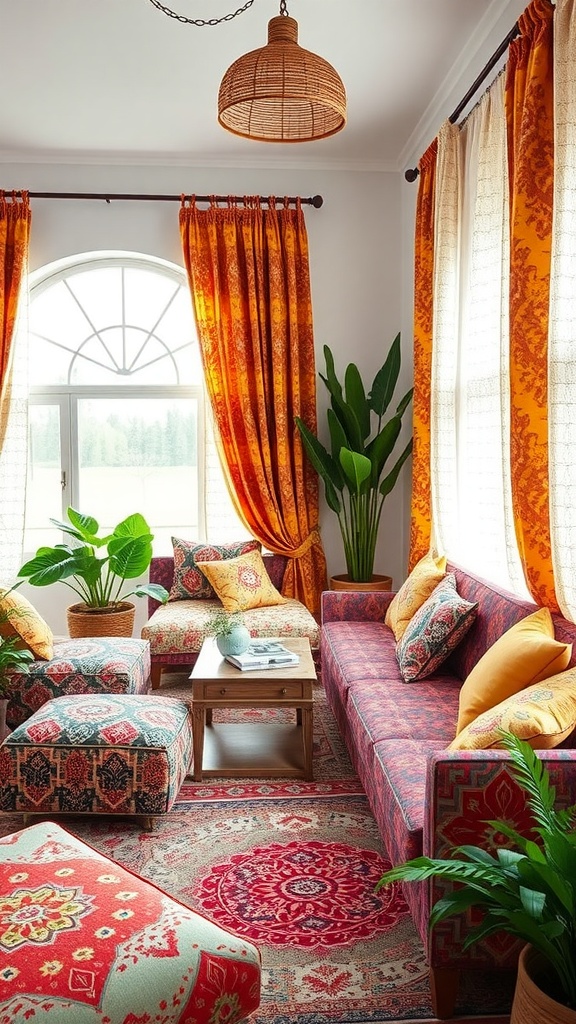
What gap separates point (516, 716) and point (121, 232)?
172 inches

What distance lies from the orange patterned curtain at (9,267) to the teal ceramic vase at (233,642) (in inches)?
101

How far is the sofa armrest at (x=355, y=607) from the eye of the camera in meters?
4.39

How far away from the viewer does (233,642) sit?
3.48 meters

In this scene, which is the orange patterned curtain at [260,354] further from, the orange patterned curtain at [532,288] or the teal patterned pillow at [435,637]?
the orange patterned curtain at [532,288]

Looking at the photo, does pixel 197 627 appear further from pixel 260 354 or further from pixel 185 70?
pixel 185 70

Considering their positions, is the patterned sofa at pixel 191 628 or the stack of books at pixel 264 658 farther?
the patterned sofa at pixel 191 628

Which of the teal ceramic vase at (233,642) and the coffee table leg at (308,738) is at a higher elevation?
the teal ceramic vase at (233,642)

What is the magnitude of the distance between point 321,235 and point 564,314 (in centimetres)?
321

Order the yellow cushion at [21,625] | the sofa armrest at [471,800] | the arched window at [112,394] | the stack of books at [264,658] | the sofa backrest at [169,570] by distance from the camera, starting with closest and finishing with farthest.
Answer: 1. the sofa armrest at [471,800]
2. the stack of books at [264,658]
3. the yellow cushion at [21,625]
4. the sofa backrest at [169,570]
5. the arched window at [112,394]

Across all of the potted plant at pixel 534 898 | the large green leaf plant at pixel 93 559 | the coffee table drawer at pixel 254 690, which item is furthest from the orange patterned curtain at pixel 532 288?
the large green leaf plant at pixel 93 559

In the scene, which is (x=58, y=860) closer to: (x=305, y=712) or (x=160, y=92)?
(x=305, y=712)

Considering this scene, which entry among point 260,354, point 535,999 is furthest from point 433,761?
point 260,354

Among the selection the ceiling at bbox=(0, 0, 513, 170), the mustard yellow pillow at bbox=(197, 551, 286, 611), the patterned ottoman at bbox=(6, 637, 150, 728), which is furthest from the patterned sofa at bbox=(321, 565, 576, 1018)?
the ceiling at bbox=(0, 0, 513, 170)

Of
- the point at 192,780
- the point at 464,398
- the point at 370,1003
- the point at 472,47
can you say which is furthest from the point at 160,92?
the point at 370,1003
